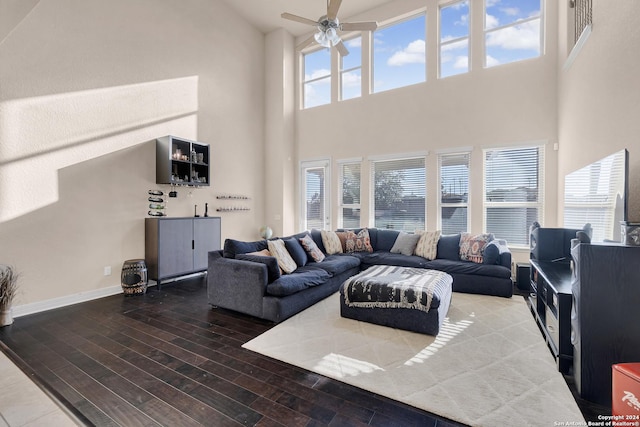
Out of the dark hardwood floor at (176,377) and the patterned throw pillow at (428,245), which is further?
the patterned throw pillow at (428,245)

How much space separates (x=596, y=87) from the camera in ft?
10.2

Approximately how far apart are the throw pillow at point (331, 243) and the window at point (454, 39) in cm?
389

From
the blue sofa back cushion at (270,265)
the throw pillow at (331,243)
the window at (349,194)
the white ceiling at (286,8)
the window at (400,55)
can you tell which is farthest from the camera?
the window at (349,194)

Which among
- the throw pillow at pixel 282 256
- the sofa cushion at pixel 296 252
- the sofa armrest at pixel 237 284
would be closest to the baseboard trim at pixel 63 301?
the sofa armrest at pixel 237 284

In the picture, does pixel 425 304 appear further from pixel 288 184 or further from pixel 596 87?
pixel 288 184

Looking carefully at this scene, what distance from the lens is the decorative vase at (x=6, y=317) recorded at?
315 cm

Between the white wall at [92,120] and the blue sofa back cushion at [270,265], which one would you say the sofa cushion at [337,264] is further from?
the white wall at [92,120]

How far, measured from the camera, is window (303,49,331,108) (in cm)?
716

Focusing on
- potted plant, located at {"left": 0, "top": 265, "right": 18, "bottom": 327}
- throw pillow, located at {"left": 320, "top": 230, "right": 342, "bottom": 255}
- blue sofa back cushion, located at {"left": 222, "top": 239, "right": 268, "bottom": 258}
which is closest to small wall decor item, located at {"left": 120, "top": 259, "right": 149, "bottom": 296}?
potted plant, located at {"left": 0, "top": 265, "right": 18, "bottom": 327}

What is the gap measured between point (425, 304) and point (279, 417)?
1765mm

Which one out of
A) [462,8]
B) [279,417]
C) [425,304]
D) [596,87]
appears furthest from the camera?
[462,8]

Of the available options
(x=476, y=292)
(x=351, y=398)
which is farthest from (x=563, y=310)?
(x=476, y=292)

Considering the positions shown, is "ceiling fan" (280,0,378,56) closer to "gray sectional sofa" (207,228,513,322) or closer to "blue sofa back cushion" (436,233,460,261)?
"gray sectional sofa" (207,228,513,322)

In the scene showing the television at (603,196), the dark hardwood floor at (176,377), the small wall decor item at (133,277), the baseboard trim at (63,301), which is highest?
the television at (603,196)
